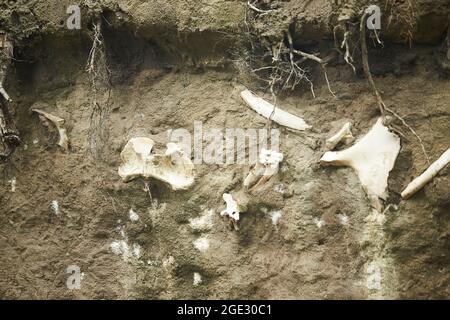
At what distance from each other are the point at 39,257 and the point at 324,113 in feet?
4.58

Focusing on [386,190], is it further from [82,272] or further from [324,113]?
[82,272]

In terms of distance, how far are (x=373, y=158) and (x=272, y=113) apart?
0.45 m

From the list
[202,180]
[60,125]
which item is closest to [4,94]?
[60,125]

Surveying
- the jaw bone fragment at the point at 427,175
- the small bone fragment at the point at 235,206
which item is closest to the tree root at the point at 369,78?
the jaw bone fragment at the point at 427,175

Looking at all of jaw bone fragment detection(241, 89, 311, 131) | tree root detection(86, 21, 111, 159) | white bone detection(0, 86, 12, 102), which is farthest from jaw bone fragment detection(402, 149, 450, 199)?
white bone detection(0, 86, 12, 102)

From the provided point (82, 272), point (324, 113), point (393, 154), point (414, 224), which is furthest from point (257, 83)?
point (82, 272)

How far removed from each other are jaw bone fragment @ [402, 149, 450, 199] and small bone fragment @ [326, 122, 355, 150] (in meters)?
0.31

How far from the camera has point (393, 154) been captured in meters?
2.39

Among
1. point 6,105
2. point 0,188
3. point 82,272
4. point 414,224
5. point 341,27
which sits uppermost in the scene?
point 341,27

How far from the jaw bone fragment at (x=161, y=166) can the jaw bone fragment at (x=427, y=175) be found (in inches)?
34.4

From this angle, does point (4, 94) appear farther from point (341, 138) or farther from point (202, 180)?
point (341, 138)

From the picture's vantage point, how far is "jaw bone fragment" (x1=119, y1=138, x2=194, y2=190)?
2543 mm

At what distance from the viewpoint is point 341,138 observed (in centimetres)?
246

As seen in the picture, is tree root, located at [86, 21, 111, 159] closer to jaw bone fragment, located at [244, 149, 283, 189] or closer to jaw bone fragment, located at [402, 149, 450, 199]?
jaw bone fragment, located at [244, 149, 283, 189]
